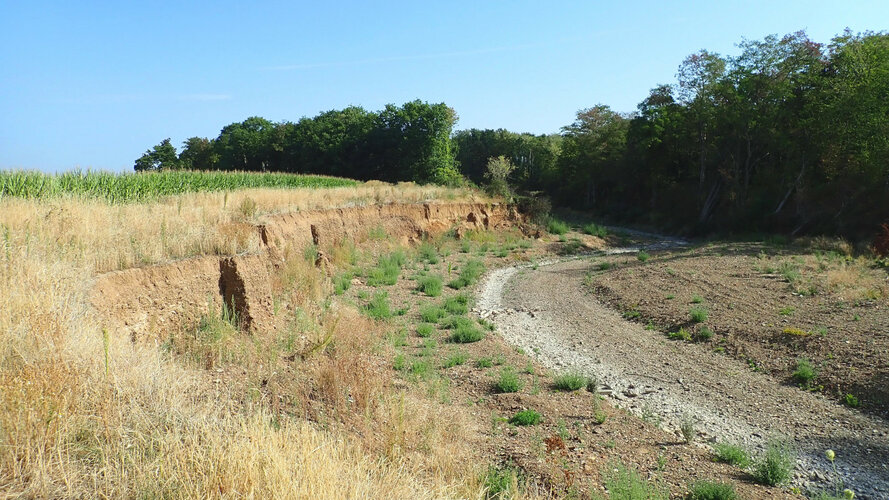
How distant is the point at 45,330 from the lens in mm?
4676

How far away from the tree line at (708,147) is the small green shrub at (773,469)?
86.5ft

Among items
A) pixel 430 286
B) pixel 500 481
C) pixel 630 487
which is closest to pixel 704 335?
pixel 630 487

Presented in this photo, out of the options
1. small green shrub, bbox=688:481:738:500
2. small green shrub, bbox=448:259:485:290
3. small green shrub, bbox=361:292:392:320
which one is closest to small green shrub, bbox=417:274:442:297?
small green shrub, bbox=448:259:485:290

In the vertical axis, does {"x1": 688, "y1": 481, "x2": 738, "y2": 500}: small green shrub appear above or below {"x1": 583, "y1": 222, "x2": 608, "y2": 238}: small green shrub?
below

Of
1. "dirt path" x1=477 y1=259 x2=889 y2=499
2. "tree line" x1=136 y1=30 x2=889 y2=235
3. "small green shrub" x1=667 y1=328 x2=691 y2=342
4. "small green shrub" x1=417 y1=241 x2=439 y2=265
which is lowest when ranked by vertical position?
"dirt path" x1=477 y1=259 x2=889 y2=499

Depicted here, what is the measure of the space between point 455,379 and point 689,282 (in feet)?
37.7

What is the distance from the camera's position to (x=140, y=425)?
13.1 feet

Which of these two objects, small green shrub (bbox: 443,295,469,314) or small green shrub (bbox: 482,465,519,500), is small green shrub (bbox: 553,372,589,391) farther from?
small green shrub (bbox: 443,295,469,314)

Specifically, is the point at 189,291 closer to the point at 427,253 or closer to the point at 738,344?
the point at 738,344

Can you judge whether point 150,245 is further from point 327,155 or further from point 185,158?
point 185,158

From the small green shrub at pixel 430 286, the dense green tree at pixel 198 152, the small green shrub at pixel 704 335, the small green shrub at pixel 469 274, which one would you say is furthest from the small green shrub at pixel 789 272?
the dense green tree at pixel 198 152

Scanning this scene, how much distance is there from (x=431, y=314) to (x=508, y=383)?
515cm

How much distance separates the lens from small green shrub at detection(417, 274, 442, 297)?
17344mm

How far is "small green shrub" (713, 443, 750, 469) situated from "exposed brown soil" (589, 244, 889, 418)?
3258mm
